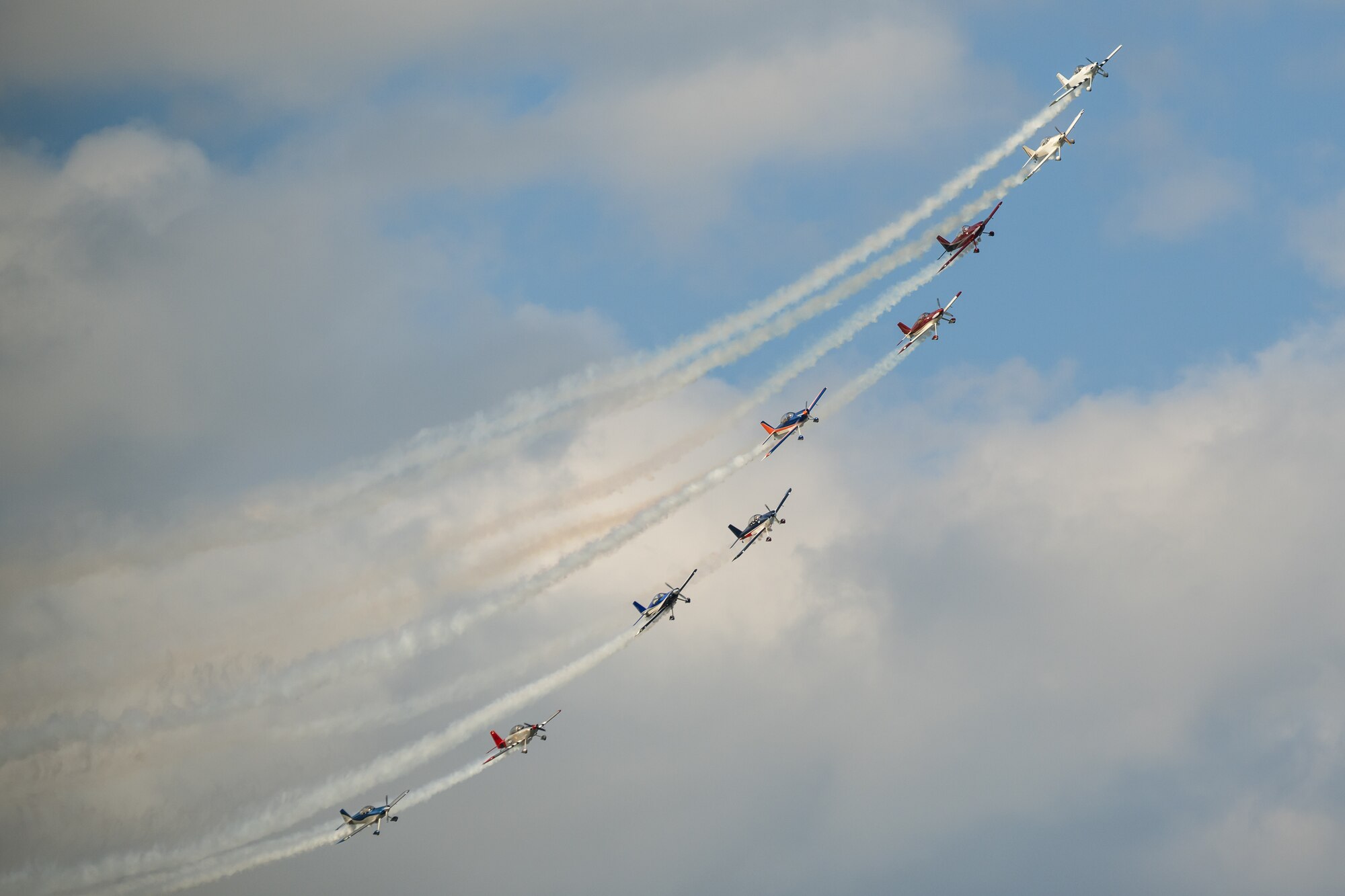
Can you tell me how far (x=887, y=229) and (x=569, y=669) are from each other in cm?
3270

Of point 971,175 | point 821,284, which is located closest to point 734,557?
point 821,284

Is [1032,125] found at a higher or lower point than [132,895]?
higher

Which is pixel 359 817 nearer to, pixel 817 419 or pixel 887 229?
pixel 817 419

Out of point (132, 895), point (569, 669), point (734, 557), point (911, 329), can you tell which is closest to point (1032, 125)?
point (911, 329)

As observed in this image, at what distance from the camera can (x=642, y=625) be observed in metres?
123

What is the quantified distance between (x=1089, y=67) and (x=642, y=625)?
1685 inches

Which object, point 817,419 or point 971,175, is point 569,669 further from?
point 971,175

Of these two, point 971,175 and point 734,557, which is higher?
point 971,175

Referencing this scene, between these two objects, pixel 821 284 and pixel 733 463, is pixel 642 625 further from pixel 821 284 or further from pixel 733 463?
pixel 821 284

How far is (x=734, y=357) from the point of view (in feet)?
399

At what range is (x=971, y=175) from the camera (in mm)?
121250

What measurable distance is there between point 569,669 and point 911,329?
2944cm

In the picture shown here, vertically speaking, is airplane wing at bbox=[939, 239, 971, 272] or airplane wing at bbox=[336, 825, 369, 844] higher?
airplane wing at bbox=[939, 239, 971, 272]

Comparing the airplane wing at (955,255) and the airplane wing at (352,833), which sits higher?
the airplane wing at (955,255)
